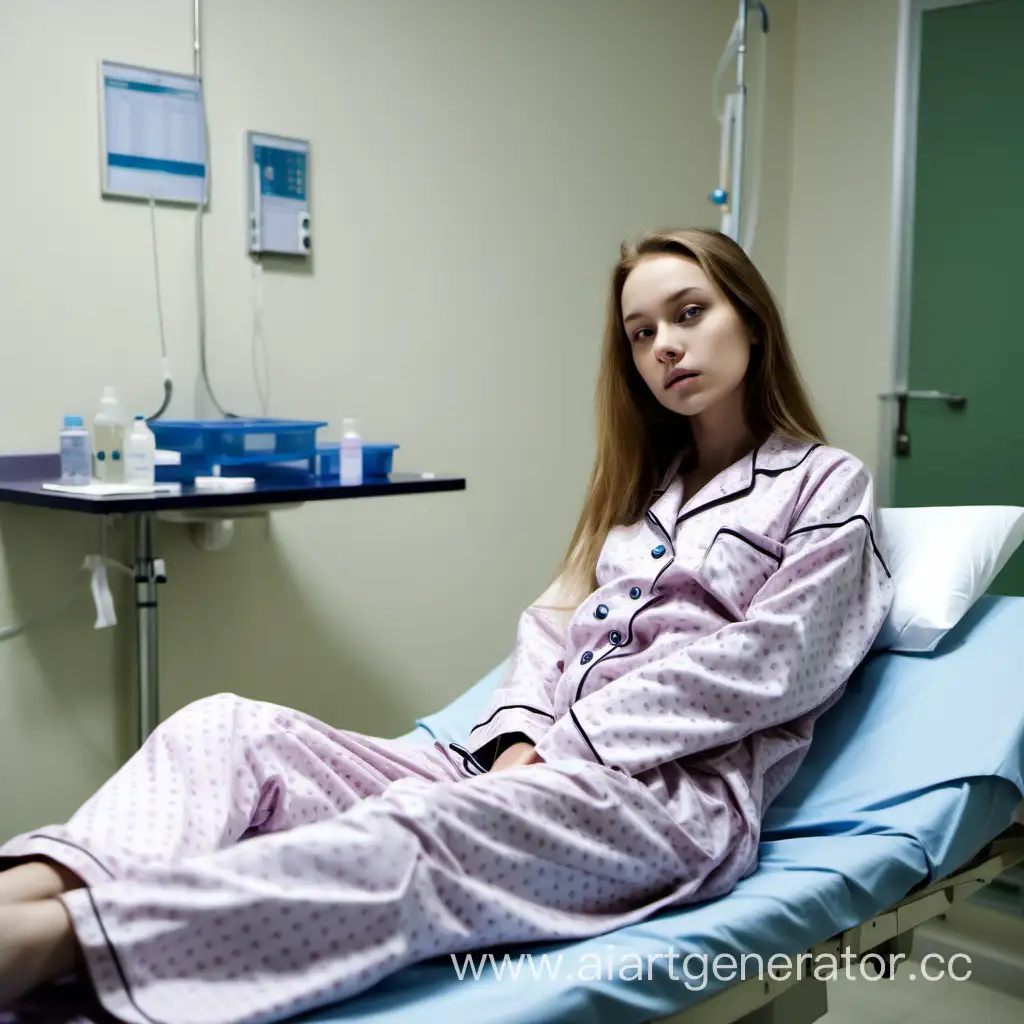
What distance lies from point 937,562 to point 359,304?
1.35 meters

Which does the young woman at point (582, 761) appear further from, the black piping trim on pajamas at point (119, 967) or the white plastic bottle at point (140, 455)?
the white plastic bottle at point (140, 455)

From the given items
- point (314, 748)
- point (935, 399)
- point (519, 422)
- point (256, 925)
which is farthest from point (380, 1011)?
point (935, 399)

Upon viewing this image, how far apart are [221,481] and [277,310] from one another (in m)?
0.54

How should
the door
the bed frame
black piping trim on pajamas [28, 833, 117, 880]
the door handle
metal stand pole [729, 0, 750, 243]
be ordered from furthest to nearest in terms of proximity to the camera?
the door handle → the door → metal stand pole [729, 0, 750, 243] → the bed frame → black piping trim on pajamas [28, 833, 117, 880]


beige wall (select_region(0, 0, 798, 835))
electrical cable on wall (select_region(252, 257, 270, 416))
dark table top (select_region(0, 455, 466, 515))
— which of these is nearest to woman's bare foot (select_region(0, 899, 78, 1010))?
dark table top (select_region(0, 455, 466, 515))

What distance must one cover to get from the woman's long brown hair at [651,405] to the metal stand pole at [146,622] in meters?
0.80

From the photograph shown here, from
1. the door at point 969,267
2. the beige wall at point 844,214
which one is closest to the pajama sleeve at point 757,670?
the door at point 969,267

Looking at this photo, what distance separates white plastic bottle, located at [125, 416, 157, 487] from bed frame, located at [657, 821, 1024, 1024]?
1259 millimetres

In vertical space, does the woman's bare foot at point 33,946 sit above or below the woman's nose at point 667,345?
below

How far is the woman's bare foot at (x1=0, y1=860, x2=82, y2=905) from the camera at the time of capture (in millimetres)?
1029

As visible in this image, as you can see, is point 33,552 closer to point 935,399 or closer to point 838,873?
point 838,873

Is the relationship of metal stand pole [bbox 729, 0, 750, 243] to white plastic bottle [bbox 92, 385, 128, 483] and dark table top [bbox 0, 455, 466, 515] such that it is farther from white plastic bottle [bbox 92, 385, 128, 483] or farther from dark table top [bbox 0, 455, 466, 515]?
white plastic bottle [bbox 92, 385, 128, 483]

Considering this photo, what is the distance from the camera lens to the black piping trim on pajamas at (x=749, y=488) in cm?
164

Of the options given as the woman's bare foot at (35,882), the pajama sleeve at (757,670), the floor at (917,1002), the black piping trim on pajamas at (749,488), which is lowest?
the floor at (917,1002)
